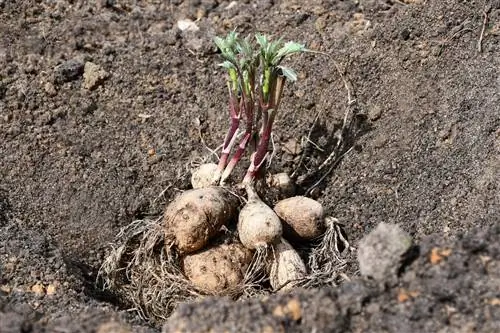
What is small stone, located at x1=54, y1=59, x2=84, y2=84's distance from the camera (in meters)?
2.89

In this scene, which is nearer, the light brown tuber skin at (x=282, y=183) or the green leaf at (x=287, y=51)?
the green leaf at (x=287, y=51)

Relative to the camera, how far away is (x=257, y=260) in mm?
2318

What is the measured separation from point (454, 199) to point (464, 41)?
73 cm

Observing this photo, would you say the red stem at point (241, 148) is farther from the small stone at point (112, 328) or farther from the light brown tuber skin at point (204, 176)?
the small stone at point (112, 328)

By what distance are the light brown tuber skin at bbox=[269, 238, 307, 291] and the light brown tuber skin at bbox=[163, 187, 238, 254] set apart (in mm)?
214

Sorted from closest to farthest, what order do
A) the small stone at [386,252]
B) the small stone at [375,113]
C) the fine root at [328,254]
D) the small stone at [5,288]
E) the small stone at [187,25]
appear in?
1. the small stone at [386,252]
2. the small stone at [5,288]
3. the fine root at [328,254]
4. the small stone at [375,113]
5. the small stone at [187,25]

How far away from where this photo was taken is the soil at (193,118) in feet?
7.60

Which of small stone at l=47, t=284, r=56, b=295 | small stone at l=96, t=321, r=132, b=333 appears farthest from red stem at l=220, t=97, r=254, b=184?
small stone at l=96, t=321, r=132, b=333

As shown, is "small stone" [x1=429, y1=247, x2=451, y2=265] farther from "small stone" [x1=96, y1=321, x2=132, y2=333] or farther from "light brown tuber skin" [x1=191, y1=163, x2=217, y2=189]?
"light brown tuber skin" [x1=191, y1=163, x2=217, y2=189]

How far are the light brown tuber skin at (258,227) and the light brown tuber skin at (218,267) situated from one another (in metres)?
0.05

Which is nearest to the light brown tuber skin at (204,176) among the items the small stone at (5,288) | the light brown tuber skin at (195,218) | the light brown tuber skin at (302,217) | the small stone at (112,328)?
the light brown tuber skin at (195,218)

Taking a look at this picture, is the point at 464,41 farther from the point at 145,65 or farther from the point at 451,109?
the point at 145,65

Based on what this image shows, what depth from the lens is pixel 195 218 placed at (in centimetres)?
229

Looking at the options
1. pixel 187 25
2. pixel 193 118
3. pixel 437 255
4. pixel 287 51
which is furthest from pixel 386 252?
pixel 187 25
